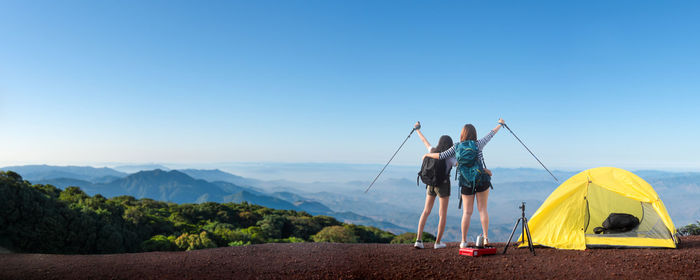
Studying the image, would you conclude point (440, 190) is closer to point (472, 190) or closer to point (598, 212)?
point (472, 190)

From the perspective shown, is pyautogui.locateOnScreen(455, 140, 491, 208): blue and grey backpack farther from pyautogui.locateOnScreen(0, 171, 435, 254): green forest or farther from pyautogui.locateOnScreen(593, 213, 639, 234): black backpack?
pyautogui.locateOnScreen(0, 171, 435, 254): green forest

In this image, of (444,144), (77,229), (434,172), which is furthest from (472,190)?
(77,229)

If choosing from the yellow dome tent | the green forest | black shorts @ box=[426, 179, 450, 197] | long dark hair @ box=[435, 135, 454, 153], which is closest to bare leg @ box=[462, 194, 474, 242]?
black shorts @ box=[426, 179, 450, 197]

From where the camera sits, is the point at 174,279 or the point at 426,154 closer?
the point at 174,279

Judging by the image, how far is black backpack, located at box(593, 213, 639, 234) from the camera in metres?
9.22

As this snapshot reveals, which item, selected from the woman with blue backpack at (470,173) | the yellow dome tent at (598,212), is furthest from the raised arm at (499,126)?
the yellow dome tent at (598,212)

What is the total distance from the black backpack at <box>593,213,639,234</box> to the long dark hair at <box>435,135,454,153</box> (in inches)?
167

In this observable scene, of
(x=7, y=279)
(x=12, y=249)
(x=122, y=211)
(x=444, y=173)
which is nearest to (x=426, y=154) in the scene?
(x=444, y=173)

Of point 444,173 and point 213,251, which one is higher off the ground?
point 444,173

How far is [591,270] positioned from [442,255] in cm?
249

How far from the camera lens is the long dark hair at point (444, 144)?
841 cm

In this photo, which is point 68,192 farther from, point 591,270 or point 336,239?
point 591,270

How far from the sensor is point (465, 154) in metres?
8.08

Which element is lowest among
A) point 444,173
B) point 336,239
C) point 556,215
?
point 336,239
